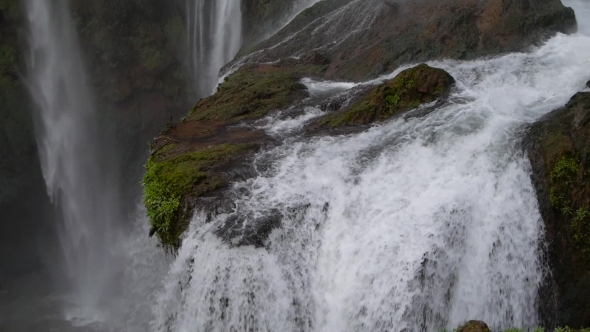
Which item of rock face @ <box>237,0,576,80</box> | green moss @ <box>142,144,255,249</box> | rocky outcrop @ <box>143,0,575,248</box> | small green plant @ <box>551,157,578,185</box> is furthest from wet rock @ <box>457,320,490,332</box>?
rock face @ <box>237,0,576,80</box>

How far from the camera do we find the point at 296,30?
1745cm

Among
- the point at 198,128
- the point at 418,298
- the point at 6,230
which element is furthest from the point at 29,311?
the point at 418,298

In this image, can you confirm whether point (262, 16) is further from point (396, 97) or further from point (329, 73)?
point (396, 97)

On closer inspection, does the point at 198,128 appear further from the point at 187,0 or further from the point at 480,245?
the point at 187,0

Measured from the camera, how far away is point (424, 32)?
14273 mm

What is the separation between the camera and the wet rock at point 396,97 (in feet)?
37.4

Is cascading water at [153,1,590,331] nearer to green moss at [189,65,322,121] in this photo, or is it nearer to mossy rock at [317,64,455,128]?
mossy rock at [317,64,455,128]

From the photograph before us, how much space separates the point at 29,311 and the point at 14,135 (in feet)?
24.0

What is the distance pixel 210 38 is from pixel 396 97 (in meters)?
13.6

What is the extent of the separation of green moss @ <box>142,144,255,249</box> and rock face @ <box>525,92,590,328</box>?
545 cm

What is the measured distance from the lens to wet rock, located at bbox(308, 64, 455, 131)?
11414 millimetres

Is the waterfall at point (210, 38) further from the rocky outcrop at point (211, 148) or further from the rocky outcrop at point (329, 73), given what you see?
the rocky outcrop at point (211, 148)

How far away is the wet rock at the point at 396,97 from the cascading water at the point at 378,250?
5.14 feet

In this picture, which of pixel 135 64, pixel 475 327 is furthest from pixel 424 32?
pixel 135 64
